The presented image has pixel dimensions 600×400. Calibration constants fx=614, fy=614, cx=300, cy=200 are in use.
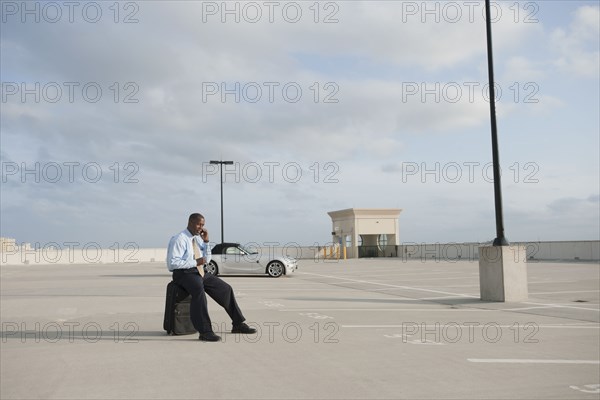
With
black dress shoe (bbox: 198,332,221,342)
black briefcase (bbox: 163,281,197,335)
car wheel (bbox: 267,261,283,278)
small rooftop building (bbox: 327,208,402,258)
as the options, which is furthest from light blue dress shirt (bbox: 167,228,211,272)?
small rooftop building (bbox: 327,208,402,258)

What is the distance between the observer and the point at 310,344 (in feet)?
25.9

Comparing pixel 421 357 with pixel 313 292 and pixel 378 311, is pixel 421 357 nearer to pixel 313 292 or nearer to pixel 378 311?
pixel 378 311

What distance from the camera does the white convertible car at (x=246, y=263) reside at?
2536 cm

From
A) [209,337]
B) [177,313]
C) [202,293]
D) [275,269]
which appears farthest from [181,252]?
[275,269]

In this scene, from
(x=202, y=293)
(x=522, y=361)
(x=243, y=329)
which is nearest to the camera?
(x=522, y=361)

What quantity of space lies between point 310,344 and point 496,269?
710 cm

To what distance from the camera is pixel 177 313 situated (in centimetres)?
877

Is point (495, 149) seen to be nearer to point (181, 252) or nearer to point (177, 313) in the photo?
point (181, 252)

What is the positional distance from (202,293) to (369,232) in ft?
150

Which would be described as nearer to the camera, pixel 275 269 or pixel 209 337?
pixel 209 337

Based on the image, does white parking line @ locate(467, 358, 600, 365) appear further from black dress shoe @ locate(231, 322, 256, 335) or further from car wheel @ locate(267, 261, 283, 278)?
car wheel @ locate(267, 261, 283, 278)

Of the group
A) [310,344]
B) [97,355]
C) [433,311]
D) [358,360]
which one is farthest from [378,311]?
[97,355]

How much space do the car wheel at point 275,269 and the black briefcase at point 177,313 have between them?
16529mm

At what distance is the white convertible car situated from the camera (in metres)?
25.4
